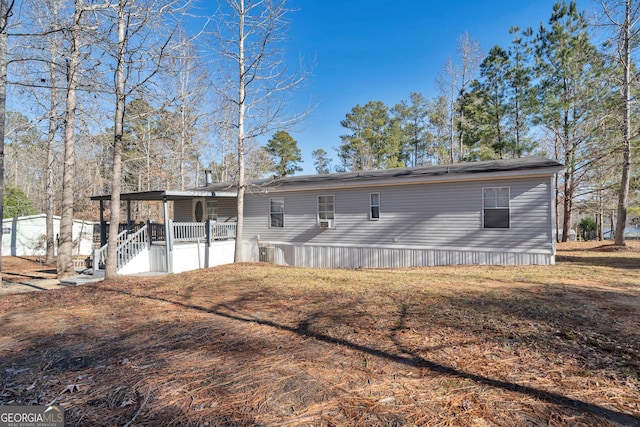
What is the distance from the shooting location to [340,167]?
111 feet

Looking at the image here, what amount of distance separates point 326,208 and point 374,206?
1.87 m

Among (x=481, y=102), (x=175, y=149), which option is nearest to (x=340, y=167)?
(x=481, y=102)

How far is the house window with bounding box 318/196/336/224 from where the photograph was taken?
12.2 meters

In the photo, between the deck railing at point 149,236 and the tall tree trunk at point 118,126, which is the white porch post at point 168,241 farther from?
the tall tree trunk at point 118,126

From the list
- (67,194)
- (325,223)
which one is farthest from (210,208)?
(325,223)

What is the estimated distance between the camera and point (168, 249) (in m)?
10.2

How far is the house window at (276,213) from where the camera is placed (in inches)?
518

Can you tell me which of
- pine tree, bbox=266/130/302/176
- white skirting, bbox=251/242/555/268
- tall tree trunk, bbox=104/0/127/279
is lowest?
white skirting, bbox=251/242/555/268

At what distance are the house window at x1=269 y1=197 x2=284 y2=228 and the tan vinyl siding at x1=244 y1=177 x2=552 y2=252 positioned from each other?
20 centimetres

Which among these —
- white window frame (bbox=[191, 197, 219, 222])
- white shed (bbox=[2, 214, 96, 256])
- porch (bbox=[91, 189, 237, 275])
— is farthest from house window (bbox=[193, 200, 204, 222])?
white shed (bbox=[2, 214, 96, 256])

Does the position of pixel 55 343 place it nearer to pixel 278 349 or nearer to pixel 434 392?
pixel 278 349

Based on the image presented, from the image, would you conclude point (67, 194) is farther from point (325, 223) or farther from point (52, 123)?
point (325, 223)

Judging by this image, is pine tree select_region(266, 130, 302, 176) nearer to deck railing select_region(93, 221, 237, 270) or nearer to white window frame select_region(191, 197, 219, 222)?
white window frame select_region(191, 197, 219, 222)

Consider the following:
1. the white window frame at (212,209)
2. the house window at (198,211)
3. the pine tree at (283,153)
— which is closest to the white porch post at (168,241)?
the white window frame at (212,209)
